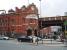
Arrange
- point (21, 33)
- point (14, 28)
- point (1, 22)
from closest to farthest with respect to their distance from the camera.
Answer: point (21, 33) → point (14, 28) → point (1, 22)

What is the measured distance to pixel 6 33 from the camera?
11275 cm

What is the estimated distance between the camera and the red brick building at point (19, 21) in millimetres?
104294

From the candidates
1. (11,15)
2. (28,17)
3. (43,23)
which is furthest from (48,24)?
(11,15)

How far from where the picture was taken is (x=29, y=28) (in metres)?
103

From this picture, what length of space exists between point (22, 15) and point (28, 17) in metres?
6.56

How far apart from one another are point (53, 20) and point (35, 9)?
10037mm

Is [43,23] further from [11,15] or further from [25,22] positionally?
[11,15]

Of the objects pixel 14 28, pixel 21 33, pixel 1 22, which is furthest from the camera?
pixel 1 22

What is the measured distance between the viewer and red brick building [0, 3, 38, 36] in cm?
10429

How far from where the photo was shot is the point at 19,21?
11081cm

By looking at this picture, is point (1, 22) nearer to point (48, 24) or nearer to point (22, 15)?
point (22, 15)

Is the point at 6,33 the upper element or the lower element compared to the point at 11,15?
lower

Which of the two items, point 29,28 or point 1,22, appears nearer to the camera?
point 29,28

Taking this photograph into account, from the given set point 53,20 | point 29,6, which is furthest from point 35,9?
point 53,20
